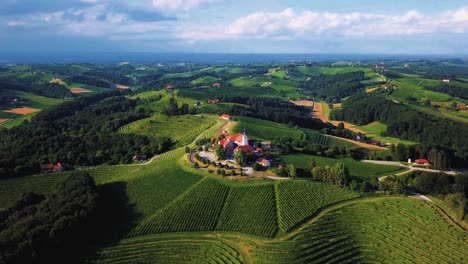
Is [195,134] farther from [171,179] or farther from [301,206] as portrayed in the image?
[301,206]

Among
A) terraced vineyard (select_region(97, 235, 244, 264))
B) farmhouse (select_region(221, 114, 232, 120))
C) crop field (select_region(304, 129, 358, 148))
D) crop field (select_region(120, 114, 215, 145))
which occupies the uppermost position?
farmhouse (select_region(221, 114, 232, 120))

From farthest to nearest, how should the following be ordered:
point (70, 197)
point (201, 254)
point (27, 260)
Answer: point (70, 197) → point (201, 254) → point (27, 260)

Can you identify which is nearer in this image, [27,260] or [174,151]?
[27,260]

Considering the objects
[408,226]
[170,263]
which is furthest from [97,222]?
[408,226]

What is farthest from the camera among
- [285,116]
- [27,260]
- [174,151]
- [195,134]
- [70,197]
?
[285,116]

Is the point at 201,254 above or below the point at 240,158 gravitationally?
below

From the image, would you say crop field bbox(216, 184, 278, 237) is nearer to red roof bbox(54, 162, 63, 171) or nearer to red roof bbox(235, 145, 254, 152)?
red roof bbox(235, 145, 254, 152)

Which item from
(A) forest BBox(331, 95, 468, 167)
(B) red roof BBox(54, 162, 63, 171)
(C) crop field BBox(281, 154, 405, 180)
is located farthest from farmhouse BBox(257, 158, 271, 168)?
(B) red roof BBox(54, 162, 63, 171)
